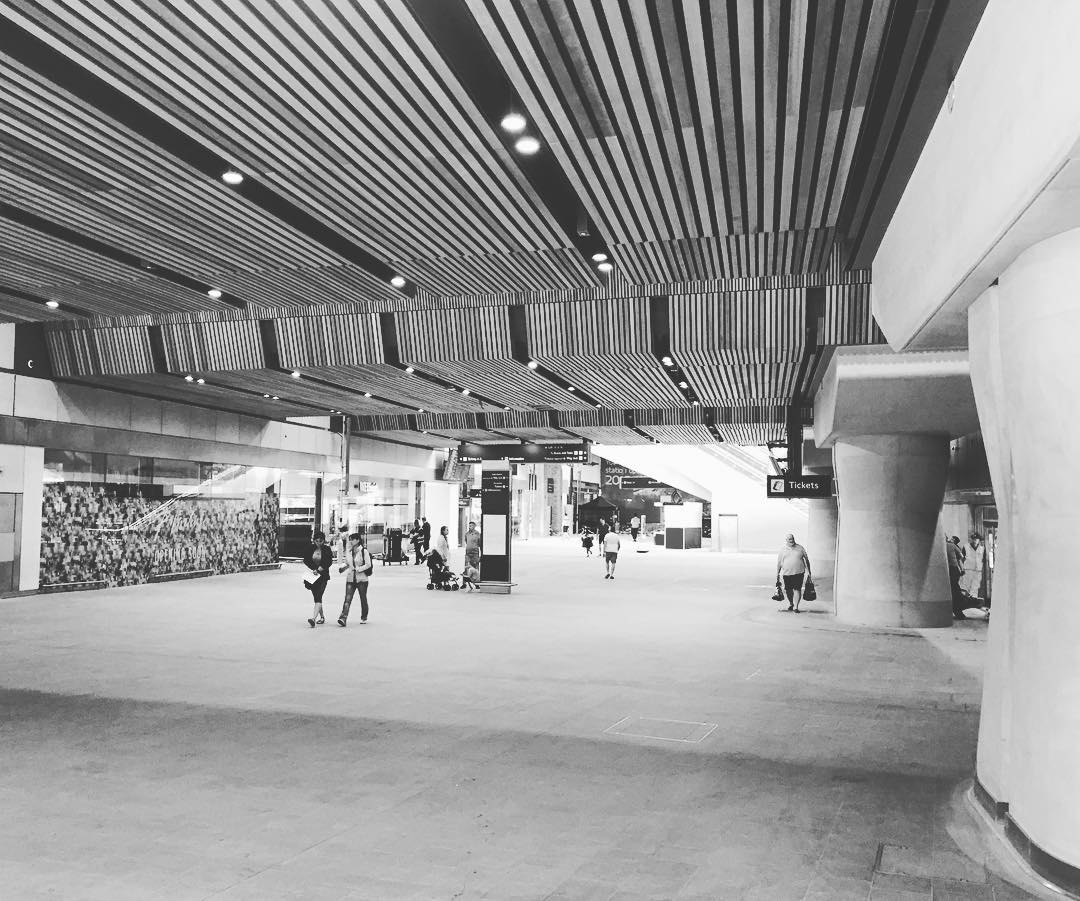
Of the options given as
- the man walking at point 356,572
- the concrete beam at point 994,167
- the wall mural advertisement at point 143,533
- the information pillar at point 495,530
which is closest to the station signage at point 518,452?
the information pillar at point 495,530

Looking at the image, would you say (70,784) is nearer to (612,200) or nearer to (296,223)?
(296,223)

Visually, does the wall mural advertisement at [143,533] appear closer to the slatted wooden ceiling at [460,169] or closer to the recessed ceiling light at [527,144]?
the slatted wooden ceiling at [460,169]

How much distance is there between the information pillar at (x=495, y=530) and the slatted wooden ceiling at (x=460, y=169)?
614cm

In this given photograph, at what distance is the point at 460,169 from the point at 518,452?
1462cm

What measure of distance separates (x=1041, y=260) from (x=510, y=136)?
170 inches

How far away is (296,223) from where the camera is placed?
1013 cm

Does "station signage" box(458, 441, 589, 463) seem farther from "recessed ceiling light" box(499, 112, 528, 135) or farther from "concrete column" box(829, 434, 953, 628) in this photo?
"recessed ceiling light" box(499, 112, 528, 135)

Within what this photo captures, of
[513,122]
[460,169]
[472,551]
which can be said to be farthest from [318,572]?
[513,122]

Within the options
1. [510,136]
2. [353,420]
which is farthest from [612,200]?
[353,420]

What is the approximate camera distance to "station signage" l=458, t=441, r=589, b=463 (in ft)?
73.2

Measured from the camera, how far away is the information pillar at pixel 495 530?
21.7 meters

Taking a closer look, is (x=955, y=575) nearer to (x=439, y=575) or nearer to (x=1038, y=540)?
(x=439, y=575)

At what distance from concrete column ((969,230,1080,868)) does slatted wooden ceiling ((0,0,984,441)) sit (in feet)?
7.27

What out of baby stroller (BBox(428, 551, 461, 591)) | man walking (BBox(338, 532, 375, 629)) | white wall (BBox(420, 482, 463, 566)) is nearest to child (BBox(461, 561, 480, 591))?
baby stroller (BBox(428, 551, 461, 591))
